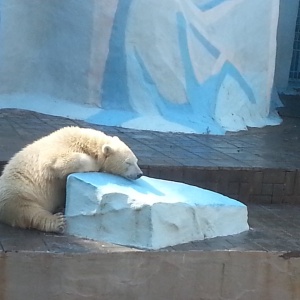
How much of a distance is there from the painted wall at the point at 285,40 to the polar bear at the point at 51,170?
22.3 feet

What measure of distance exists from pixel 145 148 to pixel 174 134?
110cm

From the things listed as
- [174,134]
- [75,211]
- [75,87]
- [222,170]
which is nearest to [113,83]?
[75,87]

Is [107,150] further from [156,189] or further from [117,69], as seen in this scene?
[117,69]

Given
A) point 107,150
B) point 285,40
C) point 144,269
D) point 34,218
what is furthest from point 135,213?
point 285,40

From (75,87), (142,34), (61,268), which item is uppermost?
(142,34)

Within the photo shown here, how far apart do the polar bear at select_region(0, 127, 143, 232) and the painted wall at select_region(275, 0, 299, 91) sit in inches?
268

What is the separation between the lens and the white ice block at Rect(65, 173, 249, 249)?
3.93m

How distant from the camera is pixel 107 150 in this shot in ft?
13.7

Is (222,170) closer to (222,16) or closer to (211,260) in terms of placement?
(211,260)

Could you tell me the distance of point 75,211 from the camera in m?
4.07

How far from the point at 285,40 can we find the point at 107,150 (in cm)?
699

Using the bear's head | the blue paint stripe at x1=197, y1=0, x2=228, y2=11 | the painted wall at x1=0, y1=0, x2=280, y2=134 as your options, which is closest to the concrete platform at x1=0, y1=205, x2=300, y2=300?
the bear's head

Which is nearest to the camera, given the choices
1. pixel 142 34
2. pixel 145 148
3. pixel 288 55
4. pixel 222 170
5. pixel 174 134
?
pixel 222 170

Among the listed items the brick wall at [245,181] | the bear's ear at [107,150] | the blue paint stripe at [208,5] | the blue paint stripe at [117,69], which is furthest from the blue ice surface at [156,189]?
the blue paint stripe at [208,5]
